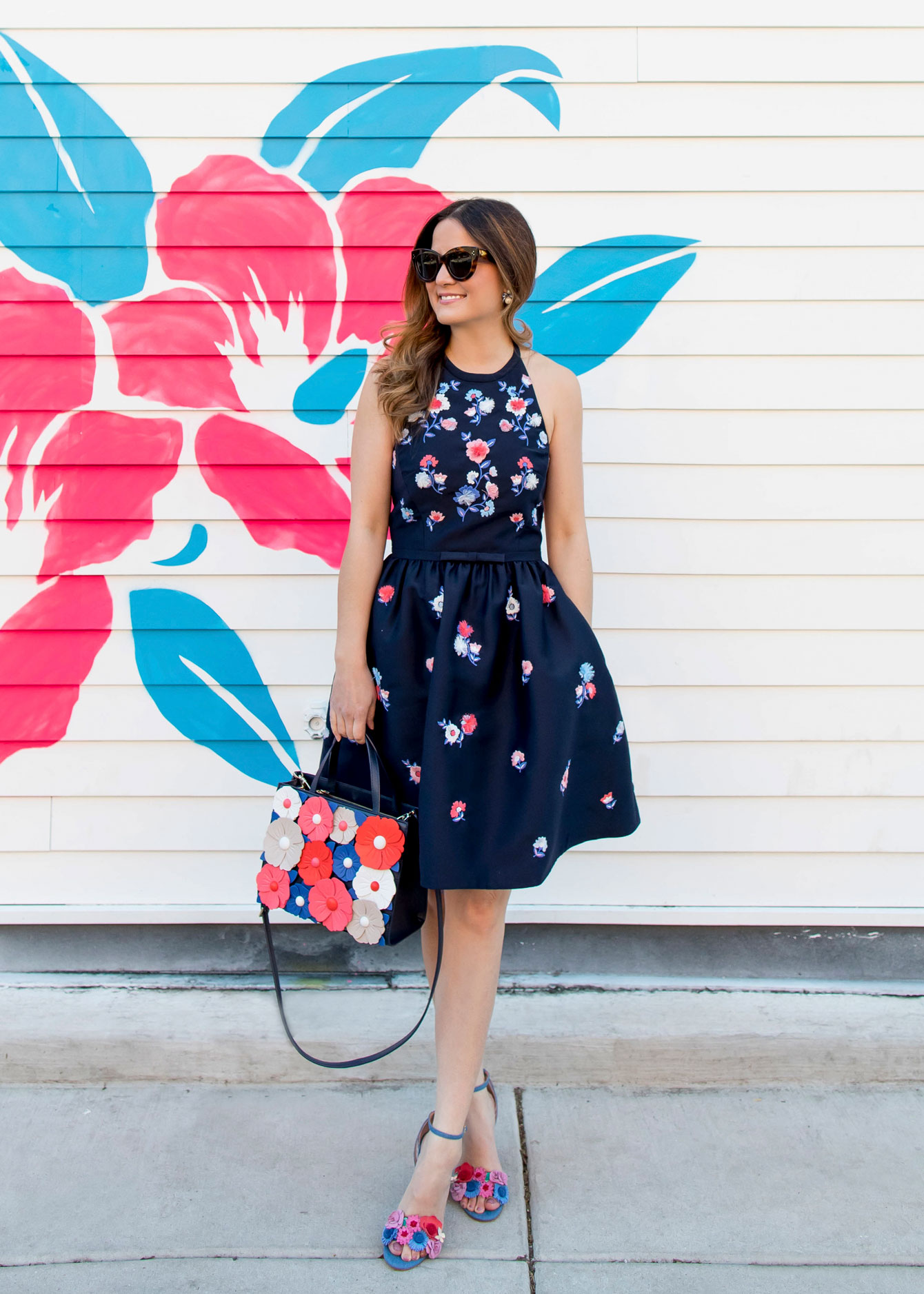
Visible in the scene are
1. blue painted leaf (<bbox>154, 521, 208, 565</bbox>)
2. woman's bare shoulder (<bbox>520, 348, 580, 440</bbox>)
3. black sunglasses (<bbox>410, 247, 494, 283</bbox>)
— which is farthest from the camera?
blue painted leaf (<bbox>154, 521, 208, 565</bbox>)

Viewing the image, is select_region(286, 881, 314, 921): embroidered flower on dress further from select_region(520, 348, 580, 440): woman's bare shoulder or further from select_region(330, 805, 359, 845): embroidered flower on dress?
select_region(520, 348, 580, 440): woman's bare shoulder

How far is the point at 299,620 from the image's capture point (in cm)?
250

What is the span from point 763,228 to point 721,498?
650mm

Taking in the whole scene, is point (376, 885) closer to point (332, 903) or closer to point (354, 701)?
point (332, 903)

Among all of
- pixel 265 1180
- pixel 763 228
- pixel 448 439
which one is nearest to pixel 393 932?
pixel 265 1180

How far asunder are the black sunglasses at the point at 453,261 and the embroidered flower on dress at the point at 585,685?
0.72m

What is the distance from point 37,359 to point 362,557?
1.18 meters

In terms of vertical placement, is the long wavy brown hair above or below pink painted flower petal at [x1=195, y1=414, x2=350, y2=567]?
above

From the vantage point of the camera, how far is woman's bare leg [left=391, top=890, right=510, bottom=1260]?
6.00 feet

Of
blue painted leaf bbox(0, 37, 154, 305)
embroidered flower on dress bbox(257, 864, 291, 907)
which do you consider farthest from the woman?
blue painted leaf bbox(0, 37, 154, 305)

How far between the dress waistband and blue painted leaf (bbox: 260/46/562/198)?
1.12 meters

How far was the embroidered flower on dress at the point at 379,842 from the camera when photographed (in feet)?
5.78

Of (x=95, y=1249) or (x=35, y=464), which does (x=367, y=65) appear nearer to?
(x=35, y=464)

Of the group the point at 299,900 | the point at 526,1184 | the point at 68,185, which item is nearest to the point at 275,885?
the point at 299,900
